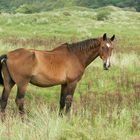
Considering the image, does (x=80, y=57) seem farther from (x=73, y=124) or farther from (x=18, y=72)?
(x=73, y=124)

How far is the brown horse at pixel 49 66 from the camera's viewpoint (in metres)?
9.55

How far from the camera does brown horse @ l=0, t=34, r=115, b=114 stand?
955cm

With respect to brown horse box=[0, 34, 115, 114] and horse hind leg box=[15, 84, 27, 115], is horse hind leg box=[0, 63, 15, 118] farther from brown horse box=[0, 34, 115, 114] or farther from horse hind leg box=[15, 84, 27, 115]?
horse hind leg box=[15, 84, 27, 115]

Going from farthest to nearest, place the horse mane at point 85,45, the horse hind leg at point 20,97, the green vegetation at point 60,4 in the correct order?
the green vegetation at point 60,4
the horse mane at point 85,45
the horse hind leg at point 20,97

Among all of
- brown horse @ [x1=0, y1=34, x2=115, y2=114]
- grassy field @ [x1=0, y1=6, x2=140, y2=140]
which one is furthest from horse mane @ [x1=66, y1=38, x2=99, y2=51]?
grassy field @ [x1=0, y1=6, x2=140, y2=140]

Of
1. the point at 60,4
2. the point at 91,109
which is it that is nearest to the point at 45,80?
the point at 91,109

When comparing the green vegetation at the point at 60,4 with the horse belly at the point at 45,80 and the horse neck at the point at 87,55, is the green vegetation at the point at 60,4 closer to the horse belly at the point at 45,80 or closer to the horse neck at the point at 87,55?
the horse neck at the point at 87,55

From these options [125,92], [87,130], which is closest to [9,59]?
[87,130]

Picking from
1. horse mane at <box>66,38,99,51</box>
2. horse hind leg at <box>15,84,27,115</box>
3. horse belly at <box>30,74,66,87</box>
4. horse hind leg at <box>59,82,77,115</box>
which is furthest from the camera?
horse mane at <box>66,38,99,51</box>

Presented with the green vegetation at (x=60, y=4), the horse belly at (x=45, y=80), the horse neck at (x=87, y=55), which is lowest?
the green vegetation at (x=60, y=4)

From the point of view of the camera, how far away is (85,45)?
1059 centimetres

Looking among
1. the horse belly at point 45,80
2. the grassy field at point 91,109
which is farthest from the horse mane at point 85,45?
the grassy field at point 91,109

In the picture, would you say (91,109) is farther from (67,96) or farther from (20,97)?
(20,97)

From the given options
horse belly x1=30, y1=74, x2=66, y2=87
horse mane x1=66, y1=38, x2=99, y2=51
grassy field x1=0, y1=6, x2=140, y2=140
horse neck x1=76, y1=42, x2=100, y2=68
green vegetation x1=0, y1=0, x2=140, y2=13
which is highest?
horse mane x1=66, y1=38, x2=99, y2=51
